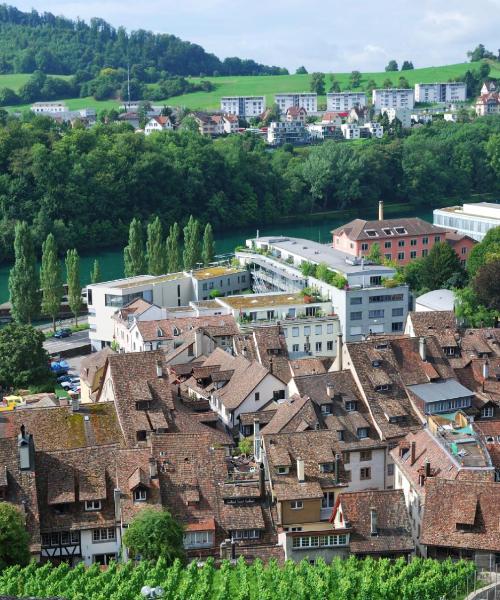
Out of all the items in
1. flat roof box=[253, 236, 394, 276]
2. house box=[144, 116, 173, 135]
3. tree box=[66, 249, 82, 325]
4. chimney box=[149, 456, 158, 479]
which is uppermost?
house box=[144, 116, 173, 135]

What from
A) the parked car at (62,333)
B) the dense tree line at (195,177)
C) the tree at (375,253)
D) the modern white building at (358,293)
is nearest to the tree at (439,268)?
the tree at (375,253)

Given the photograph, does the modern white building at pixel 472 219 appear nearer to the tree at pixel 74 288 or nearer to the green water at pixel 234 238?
the green water at pixel 234 238

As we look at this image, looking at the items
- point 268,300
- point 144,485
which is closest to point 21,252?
point 268,300

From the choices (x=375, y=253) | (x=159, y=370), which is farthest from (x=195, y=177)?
(x=159, y=370)

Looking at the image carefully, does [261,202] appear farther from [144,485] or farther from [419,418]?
[144,485]

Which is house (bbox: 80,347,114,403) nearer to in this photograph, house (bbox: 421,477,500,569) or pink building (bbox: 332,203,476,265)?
house (bbox: 421,477,500,569)

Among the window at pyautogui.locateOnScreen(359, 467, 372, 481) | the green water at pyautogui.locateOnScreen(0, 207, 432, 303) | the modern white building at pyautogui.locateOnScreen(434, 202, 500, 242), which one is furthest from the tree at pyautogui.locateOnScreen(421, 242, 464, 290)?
the window at pyautogui.locateOnScreen(359, 467, 372, 481)
